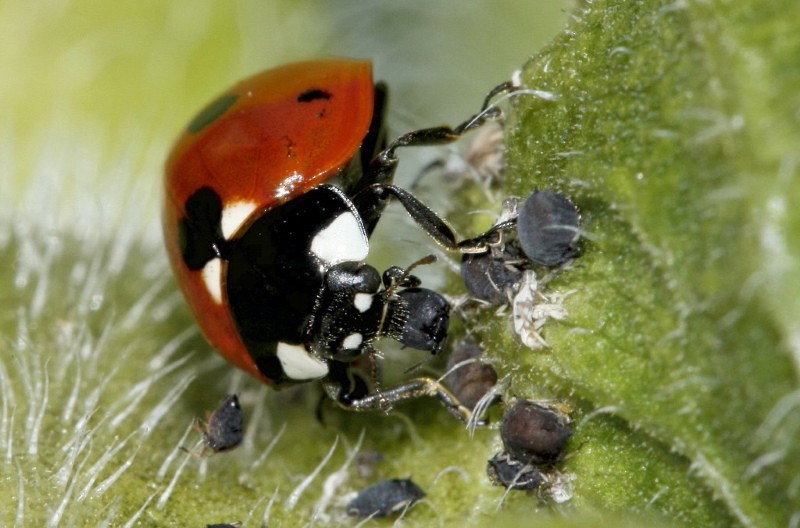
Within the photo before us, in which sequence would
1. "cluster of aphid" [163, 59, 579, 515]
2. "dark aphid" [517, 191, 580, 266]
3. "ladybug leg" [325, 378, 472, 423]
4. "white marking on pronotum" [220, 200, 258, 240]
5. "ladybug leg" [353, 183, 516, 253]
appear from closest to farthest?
"dark aphid" [517, 191, 580, 266]
"ladybug leg" [353, 183, 516, 253]
"ladybug leg" [325, 378, 472, 423]
"cluster of aphid" [163, 59, 579, 515]
"white marking on pronotum" [220, 200, 258, 240]

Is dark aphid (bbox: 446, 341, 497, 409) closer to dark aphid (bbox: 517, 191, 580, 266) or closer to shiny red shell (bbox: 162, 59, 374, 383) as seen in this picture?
dark aphid (bbox: 517, 191, 580, 266)

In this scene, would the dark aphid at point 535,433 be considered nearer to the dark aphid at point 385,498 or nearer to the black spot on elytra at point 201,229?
the dark aphid at point 385,498

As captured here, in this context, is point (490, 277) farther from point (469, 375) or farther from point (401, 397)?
point (401, 397)

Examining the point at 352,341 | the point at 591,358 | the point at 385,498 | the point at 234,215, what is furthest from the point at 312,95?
the point at 591,358

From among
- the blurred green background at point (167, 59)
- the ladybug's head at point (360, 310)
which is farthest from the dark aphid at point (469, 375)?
the blurred green background at point (167, 59)

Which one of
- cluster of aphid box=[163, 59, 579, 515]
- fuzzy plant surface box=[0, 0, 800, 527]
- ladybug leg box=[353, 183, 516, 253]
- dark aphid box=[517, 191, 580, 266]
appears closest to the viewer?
fuzzy plant surface box=[0, 0, 800, 527]

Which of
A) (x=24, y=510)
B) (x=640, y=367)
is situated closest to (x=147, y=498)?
(x=24, y=510)

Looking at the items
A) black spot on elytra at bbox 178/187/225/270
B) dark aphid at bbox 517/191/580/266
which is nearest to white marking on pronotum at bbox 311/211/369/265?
black spot on elytra at bbox 178/187/225/270
